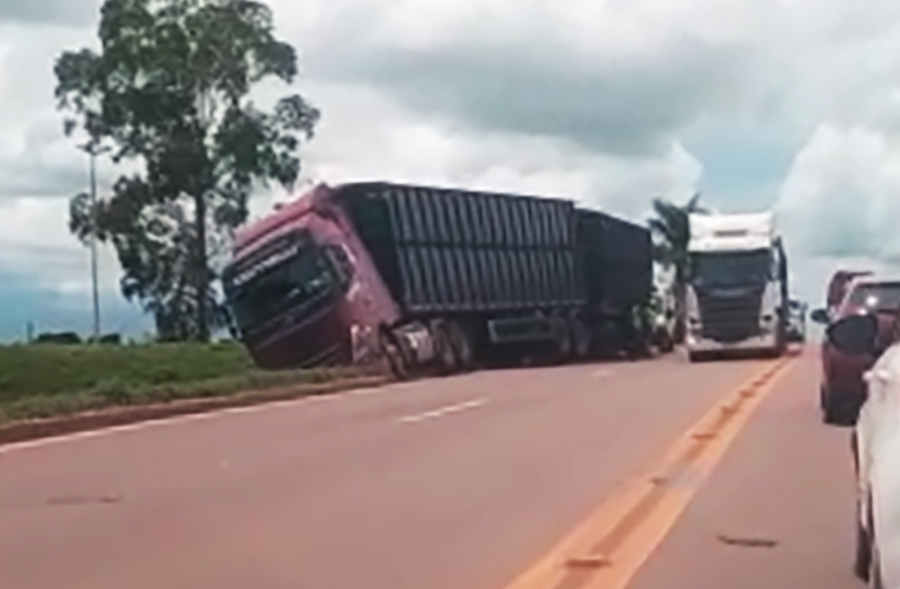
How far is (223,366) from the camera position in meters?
48.2

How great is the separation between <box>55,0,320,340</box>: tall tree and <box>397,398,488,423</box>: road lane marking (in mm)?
36507

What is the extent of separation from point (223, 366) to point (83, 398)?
20.8m

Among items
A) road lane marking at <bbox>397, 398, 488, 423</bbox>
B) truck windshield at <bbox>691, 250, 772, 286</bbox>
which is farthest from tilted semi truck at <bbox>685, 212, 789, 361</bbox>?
road lane marking at <bbox>397, 398, 488, 423</bbox>

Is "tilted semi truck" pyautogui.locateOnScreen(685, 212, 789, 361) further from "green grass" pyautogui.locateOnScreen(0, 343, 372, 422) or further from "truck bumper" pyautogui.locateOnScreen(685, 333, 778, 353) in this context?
"green grass" pyautogui.locateOnScreen(0, 343, 372, 422)

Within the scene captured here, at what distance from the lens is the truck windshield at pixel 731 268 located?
51625mm

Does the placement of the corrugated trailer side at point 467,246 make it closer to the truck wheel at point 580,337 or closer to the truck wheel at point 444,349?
the truck wheel at point 444,349

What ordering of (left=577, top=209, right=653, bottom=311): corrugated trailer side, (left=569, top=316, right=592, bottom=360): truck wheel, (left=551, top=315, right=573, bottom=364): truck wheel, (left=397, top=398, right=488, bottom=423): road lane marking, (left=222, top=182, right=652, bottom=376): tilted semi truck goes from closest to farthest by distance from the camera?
(left=397, top=398, right=488, bottom=423): road lane marking → (left=222, top=182, right=652, bottom=376): tilted semi truck → (left=551, top=315, right=573, bottom=364): truck wheel → (left=569, top=316, right=592, bottom=360): truck wheel → (left=577, top=209, right=653, bottom=311): corrugated trailer side

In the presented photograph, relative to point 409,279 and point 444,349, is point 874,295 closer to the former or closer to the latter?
point 409,279

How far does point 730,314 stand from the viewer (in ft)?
170

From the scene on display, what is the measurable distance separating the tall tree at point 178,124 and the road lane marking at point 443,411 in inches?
1437

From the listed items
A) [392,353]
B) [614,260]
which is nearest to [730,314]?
[614,260]

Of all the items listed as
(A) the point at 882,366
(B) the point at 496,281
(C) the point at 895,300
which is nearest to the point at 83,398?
(C) the point at 895,300

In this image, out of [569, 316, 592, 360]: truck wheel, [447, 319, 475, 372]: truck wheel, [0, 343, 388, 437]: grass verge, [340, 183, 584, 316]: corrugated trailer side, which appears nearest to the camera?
[0, 343, 388, 437]: grass verge

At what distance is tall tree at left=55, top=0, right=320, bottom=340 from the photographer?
66062mm
